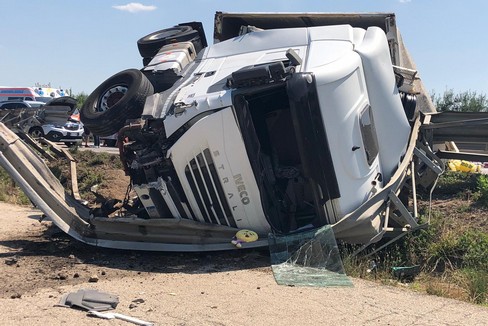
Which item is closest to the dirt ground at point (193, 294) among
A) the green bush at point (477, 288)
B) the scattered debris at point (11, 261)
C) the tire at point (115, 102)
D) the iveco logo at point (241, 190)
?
the scattered debris at point (11, 261)

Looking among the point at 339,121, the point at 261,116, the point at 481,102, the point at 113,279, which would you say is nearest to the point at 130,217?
the point at 113,279

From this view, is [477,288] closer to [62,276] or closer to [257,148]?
[257,148]

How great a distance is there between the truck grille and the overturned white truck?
11mm

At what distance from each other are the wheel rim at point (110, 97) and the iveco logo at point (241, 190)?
1.86 m

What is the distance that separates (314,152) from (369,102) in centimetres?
107

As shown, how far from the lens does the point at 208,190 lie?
5.70 metres

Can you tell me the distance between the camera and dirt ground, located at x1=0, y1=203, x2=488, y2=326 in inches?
156

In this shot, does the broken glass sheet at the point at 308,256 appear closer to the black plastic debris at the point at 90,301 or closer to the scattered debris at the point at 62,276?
the black plastic debris at the point at 90,301

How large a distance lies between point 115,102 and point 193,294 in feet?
9.51

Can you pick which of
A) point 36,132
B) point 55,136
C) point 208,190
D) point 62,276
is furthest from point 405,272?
point 55,136

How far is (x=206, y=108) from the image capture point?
5.48 metres

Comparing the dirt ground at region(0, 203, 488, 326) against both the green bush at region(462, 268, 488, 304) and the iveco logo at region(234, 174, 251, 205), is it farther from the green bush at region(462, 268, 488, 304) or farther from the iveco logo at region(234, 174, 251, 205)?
the iveco logo at region(234, 174, 251, 205)

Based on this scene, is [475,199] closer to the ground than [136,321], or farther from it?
closer to the ground

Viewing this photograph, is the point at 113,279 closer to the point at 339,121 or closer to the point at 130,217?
the point at 130,217
